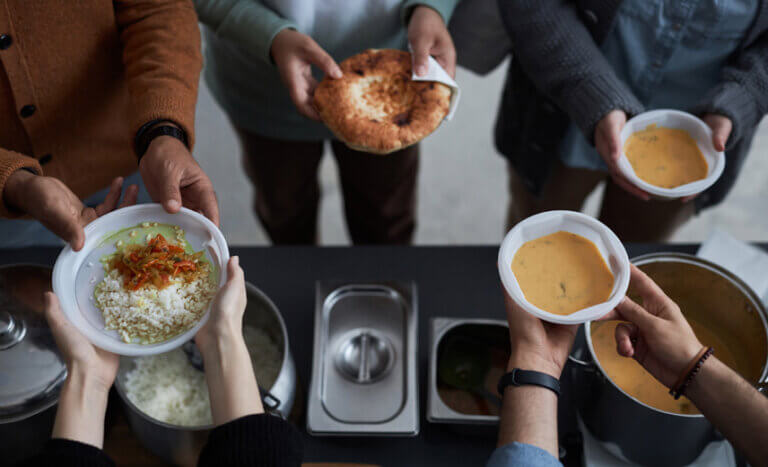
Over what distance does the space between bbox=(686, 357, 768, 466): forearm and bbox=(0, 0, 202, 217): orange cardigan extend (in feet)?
3.29

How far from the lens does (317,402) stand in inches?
39.9

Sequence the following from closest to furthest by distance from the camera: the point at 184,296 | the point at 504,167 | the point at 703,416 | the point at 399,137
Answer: the point at 703,416, the point at 184,296, the point at 399,137, the point at 504,167

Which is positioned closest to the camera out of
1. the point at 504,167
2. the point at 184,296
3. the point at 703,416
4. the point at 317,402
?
the point at 703,416

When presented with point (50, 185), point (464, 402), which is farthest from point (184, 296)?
point (464, 402)

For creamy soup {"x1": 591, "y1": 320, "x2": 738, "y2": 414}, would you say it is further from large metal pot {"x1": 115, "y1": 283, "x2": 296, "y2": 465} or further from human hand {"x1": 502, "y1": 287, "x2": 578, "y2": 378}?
large metal pot {"x1": 115, "y1": 283, "x2": 296, "y2": 465}

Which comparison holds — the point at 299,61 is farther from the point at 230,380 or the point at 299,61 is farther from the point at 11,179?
the point at 230,380

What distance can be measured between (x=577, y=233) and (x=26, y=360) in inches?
36.2

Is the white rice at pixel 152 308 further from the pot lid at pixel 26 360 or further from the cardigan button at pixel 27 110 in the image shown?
the cardigan button at pixel 27 110

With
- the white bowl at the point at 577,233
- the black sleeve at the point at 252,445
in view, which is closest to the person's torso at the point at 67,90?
the black sleeve at the point at 252,445

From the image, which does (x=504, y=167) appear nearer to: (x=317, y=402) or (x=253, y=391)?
(x=317, y=402)

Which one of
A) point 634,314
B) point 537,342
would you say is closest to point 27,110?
point 537,342

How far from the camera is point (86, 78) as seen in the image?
1141 millimetres

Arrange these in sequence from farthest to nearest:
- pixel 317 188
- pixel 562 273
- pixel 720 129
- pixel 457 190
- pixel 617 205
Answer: pixel 457 190
pixel 317 188
pixel 617 205
pixel 720 129
pixel 562 273

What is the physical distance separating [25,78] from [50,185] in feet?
0.82
